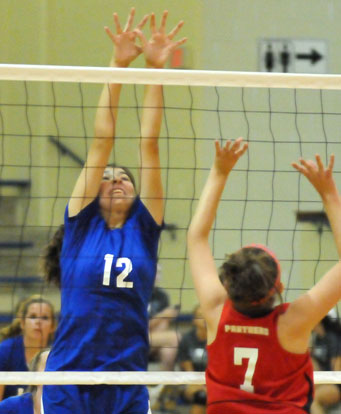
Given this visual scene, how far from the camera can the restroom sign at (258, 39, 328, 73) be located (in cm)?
812

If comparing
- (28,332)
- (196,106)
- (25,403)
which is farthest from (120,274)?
(196,106)

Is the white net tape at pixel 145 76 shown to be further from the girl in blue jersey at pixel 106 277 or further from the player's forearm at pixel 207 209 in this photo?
the player's forearm at pixel 207 209

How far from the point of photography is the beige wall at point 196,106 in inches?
312

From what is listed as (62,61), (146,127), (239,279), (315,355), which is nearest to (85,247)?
(146,127)

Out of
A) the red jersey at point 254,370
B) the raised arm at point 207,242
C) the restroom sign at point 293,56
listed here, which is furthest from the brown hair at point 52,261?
the restroom sign at point 293,56

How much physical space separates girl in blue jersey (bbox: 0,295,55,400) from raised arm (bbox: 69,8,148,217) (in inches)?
53.4

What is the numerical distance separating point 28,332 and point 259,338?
7.30 ft

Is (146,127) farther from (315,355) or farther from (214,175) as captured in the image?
(315,355)

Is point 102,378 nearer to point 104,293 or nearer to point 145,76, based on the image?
point 104,293

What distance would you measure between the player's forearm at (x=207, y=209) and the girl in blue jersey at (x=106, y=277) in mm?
368

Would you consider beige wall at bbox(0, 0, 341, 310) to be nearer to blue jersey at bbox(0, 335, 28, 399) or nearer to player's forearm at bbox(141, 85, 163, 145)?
blue jersey at bbox(0, 335, 28, 399)

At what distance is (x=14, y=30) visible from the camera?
26.8 ft

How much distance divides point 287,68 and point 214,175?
5.15m

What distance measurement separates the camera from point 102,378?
338 centimetres
